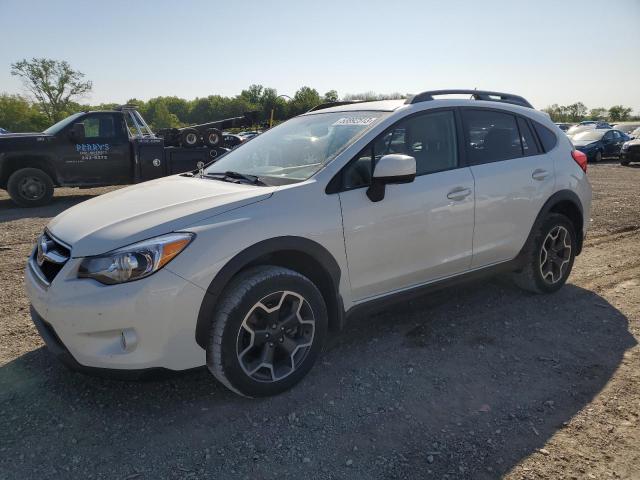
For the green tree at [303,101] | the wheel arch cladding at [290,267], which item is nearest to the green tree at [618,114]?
the green tree at [303,101]

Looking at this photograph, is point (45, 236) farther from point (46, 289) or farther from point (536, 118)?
point (536, 118)

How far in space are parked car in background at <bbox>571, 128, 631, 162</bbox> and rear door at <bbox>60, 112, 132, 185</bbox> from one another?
17.9m

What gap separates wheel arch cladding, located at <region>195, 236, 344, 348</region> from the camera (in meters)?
2.60

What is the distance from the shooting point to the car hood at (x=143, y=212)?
8.44 feet

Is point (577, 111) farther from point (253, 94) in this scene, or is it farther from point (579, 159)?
point (579, 159)

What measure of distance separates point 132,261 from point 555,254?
3.68 meters

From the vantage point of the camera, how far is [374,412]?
109 inches

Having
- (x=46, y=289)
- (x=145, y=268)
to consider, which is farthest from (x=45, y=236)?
(x=145, y=268)

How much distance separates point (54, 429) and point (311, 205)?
1838 millimetres

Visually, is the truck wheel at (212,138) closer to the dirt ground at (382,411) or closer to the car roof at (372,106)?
the car roof at (372,106)

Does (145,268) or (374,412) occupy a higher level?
(145,268)

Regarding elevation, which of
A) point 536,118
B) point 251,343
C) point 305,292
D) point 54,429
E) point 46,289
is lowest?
point 54,429

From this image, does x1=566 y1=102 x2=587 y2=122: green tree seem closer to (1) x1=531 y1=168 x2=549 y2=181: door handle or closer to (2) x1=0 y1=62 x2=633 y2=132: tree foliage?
(2) x1=0 y1=62 x2=633 y2=132: tree foliage

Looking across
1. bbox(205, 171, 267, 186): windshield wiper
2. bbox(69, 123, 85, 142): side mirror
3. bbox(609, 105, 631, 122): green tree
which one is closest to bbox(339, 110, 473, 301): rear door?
bbox(205, 171, 267, 186): windshield wiper
